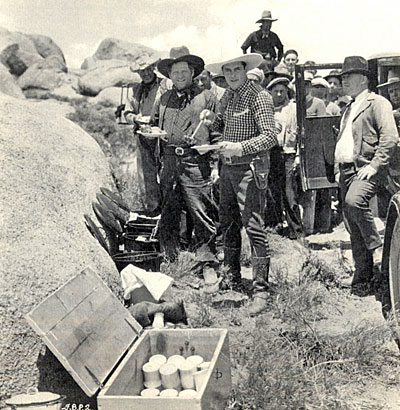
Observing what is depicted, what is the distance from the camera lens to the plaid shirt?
503cm

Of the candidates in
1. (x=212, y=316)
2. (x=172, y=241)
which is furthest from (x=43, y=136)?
(x=212, y=316)

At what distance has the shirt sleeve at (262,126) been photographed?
197 inches

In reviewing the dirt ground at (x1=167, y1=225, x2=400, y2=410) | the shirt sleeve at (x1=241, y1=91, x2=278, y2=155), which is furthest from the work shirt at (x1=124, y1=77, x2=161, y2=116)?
the shirt sleeve at (x1=241, y1=91, x2=278, y2=155)

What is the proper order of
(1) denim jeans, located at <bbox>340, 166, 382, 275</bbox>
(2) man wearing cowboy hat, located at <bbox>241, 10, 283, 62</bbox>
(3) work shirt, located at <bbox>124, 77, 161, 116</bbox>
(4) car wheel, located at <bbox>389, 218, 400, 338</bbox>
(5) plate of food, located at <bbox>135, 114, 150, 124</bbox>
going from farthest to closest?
(2) man wearing cowboy hat, located at <bbox>241, 10, 283, 62</bbox>
(3) work shirt, located at <bbox>124, 77, 161, 116</bbox>
(5) plate of food, located at <bbox>135, 114, 150, 124</bbox>
(1) denim jeans, located at <bbox>340, 166, 382, 275</bbox>
(4) car wheel, located at <bbox>389, 218, 400, 338</bbox>

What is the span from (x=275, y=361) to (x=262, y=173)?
5.70ft

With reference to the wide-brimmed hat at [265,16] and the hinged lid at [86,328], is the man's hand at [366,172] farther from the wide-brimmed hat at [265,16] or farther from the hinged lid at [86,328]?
the wide-brimmed hat at [265,16]

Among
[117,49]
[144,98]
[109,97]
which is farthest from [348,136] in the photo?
[117,49]

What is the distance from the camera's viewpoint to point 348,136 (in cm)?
551

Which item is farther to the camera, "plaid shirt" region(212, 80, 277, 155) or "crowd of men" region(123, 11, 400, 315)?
"crowd of men" region(123, 11, 400, 315)

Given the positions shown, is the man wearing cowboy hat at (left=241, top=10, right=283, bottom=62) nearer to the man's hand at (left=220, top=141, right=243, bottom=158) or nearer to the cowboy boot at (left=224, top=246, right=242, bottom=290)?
the cowboy boot at (left=224, top=246, right=242, bottom=290)

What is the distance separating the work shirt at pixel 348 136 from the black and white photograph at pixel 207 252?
1 cm

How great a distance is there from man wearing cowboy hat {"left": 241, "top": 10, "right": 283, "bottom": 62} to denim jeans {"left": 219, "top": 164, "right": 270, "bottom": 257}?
5.35 meters

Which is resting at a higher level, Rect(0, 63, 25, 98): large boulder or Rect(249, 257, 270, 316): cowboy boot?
Rect(0, 63, 25, 98): large boulder

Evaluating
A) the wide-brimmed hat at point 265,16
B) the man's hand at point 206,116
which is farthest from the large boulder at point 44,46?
the man's hand at point 206,116
